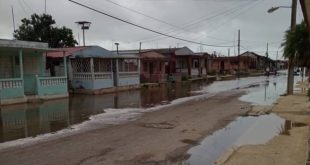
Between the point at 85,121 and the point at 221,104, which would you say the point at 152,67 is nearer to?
the point at 221,104

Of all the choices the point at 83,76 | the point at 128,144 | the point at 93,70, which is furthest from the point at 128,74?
the point at 128,144

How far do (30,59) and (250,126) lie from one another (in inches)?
689

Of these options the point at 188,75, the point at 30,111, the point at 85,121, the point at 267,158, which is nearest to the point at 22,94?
the point at 30,111

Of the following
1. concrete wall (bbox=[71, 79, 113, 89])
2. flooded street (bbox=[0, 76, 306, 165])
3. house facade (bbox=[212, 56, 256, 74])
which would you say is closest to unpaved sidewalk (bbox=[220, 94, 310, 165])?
flooded street (bbox=[0, 76, 306, 165])

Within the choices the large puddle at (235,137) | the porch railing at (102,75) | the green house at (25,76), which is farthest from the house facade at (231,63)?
the large puddle at (235,137)

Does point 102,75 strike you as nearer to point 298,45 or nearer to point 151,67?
point 151,67

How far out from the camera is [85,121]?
48.5ft

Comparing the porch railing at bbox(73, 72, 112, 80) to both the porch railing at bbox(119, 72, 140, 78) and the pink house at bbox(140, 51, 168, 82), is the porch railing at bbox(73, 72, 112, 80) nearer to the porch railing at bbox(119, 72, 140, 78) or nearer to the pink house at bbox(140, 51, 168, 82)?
the porch railing at bbox(119, 72, 140, 78)

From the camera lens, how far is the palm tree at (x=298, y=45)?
1984 centimetres

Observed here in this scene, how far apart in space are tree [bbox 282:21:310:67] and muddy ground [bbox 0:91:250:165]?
7.66 m

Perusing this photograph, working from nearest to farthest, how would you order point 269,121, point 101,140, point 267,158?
point 267,158, point 101,140, point 269,121

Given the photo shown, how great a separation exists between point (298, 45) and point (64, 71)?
1654cm

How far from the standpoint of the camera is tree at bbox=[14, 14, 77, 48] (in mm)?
42531

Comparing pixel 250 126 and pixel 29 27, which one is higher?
pixel 29 27
